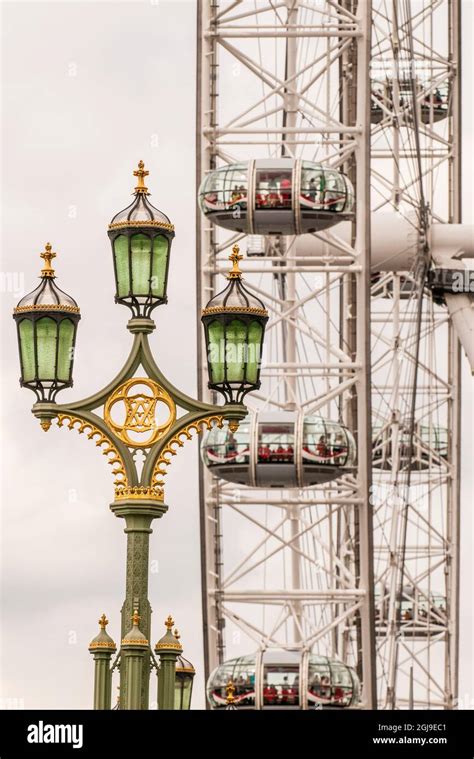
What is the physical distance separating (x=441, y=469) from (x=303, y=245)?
903 cm

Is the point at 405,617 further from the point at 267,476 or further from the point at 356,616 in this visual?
the point at 267,476

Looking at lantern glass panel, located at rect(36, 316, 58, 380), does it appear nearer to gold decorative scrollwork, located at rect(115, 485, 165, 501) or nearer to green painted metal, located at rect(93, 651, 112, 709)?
gold decorative scrollwork, located at rect(115, 485, 165, 501)

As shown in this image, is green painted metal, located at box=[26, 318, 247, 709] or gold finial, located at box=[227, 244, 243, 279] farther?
gold finial, located at box=[227, 244, 243, 279]

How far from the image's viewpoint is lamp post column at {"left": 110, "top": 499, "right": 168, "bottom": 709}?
67.1 ft

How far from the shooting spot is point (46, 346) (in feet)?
70.9

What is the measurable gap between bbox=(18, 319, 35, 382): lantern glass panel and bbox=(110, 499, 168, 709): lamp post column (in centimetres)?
153

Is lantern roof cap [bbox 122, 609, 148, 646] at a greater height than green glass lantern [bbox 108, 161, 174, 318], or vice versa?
green glass lantern [bbox 108, 161, 174, 318]

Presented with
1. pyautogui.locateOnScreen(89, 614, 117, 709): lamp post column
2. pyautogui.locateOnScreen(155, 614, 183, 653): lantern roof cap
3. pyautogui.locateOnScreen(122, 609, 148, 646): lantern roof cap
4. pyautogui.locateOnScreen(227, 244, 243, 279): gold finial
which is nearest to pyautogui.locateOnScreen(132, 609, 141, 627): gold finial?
pyautogui.locateOnScreen(122, 609, 148, 646): lantern roof cap

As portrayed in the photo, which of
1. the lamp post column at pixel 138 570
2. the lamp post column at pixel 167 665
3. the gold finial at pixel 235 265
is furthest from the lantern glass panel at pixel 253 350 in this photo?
the lamp post column at pixel 167 665

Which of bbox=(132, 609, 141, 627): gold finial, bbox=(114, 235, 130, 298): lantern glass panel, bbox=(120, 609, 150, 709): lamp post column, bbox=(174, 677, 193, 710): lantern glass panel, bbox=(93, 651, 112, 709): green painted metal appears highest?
bbox=(114, 235, 130, 298): lantern glass panel

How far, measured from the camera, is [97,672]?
83.6 ft

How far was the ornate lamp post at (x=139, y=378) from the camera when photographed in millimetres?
20594

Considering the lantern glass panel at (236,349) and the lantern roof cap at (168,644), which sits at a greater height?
the lantern glass panel at (236,349)

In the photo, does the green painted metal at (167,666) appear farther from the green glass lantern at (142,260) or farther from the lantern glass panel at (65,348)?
the green glass lantern at (142,260)
